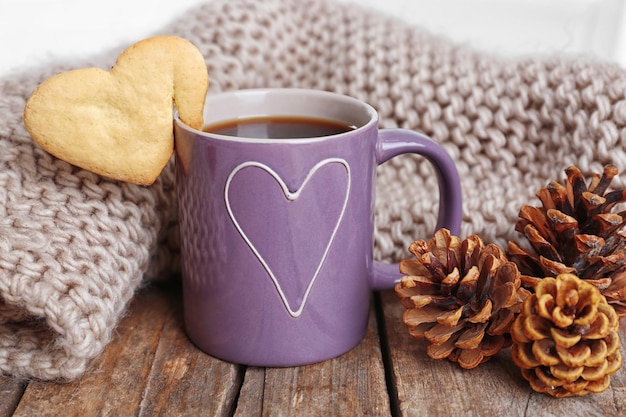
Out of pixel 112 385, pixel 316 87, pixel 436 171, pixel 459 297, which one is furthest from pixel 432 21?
pixel 112 385

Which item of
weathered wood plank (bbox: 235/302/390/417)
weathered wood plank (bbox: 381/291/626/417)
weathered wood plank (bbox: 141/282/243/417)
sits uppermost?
weathered wood plank (bbox: 381/291/626/417)

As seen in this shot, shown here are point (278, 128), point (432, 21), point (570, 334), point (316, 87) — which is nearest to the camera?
point (570, 334)

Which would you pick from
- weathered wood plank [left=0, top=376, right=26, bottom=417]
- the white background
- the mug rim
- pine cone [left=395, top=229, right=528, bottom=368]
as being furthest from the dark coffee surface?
the white background

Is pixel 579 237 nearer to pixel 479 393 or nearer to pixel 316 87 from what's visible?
pixel 479 393

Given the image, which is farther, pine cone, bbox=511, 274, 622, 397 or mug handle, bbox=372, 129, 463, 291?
mug handle, bbox=372, 129, 463, 291

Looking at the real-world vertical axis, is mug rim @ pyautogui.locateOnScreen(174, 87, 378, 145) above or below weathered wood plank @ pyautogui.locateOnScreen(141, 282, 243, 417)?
above

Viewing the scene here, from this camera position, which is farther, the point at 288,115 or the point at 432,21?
the point at 432,21

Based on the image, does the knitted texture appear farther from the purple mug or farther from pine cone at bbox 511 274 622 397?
pine cone at bbox 511 274 622 397

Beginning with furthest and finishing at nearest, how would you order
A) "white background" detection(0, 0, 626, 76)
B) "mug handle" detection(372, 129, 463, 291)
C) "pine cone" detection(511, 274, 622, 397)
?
"white background" detection(0, 0, 626, 76) < "mug handle" detection(372, 129, 463, 291) < "pine cone" detection(511, 274, 622, 397)
